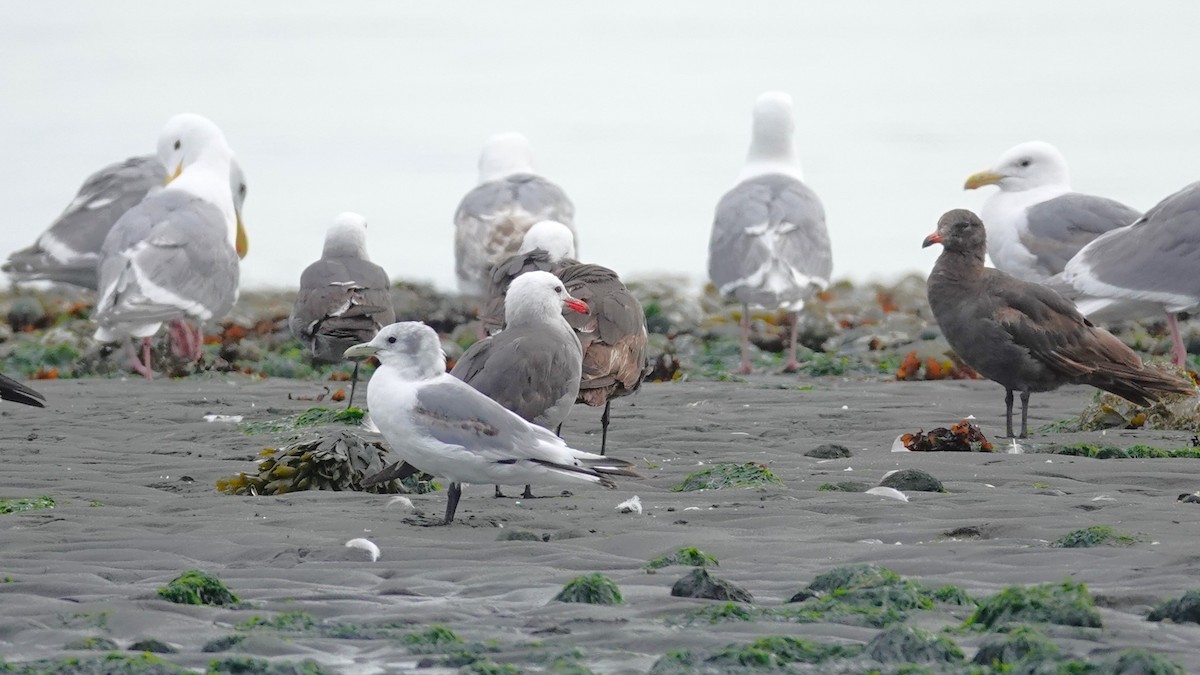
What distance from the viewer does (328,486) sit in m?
7.53

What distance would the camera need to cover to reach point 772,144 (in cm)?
1758

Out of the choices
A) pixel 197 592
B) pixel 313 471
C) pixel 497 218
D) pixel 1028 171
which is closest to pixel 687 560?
pixel 197 592

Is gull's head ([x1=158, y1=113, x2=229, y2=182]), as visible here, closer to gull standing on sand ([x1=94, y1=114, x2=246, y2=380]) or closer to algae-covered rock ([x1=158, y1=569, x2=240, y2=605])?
gull standing on sand ([x1=94, y1=114, x2=246, y2=380])

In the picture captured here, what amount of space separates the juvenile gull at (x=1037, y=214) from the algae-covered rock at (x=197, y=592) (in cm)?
918

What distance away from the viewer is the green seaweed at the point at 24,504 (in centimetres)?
Answer: 678

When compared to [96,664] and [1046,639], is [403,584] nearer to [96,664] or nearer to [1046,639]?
[96,664]

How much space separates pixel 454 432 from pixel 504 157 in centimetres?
1295

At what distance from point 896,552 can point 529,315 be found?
267 cm

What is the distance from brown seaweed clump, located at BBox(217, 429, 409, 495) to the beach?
145mm

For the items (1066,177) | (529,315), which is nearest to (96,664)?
(529,315)

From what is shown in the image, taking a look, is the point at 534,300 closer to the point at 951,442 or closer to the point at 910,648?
the point at 951,442

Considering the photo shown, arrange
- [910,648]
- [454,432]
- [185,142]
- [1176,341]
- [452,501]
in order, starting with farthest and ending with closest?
[185,142]
[1176,341]
[452,501]
[454,432]
[910,648]

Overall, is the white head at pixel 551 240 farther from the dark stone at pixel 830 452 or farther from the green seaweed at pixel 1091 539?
the green seaweed at pixel 1091 539

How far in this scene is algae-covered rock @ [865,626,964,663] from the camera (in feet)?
14.1
